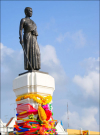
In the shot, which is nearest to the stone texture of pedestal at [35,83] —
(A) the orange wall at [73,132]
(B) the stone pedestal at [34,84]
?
(B) the stone pedestal at [34,84]

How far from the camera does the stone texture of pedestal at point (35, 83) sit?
844 cm

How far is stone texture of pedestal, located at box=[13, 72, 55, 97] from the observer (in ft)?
27.7

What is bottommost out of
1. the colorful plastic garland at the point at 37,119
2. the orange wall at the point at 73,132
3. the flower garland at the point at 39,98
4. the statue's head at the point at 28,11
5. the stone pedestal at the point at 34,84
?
the orange wall at the point at 73,132

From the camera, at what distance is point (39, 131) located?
7.88m

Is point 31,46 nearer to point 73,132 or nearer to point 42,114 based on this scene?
point 42,114

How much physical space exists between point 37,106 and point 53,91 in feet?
3.20

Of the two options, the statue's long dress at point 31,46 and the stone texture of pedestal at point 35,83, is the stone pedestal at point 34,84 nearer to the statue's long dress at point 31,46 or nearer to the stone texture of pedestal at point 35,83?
the stone texture of pedestal at point 35,83

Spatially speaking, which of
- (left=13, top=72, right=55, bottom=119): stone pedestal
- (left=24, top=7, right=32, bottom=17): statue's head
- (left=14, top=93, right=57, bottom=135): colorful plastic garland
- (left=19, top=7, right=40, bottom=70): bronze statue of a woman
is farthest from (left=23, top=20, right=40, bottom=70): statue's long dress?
(left=14, top=93, right=57, bottom=135): colorful plastic garland

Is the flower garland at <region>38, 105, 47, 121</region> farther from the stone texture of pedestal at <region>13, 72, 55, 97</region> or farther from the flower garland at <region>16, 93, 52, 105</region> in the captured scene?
the stone texture of pedestal at <region>13, 72, 55, 97</region>

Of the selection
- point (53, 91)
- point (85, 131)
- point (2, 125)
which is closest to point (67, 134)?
point (85, 131)

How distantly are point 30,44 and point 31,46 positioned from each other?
3.3 inches

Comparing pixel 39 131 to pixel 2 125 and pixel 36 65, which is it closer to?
pixel 36 65

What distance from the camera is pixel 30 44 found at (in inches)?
357

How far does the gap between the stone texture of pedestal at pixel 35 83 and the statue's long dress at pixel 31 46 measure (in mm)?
476
